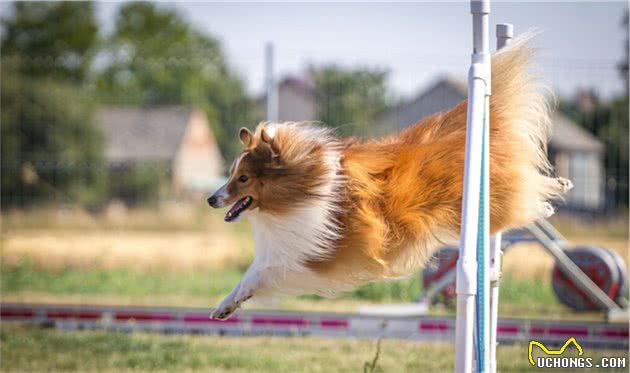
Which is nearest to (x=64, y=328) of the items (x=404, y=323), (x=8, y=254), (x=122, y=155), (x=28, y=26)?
(x=404, y=323)

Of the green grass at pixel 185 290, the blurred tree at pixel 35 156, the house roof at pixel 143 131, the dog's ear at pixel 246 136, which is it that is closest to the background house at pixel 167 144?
the house roof at pixel 143 131

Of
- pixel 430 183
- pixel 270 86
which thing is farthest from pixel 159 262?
pixel 430 183

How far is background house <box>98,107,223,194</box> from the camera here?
16.2 m

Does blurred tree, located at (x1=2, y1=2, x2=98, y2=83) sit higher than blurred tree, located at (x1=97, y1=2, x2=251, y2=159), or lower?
higher

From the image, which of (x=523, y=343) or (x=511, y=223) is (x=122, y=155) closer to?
(x=523, y=343)

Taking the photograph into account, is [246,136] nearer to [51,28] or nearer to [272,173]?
[272,173]

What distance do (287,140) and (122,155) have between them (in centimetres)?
1302

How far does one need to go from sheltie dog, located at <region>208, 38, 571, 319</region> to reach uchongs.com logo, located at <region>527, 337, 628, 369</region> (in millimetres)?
1594

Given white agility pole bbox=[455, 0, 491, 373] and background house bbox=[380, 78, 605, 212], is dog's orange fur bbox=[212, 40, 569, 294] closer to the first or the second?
white agility pole bbox=[455, 0, 491, 373]

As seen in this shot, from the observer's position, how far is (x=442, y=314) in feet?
29.4

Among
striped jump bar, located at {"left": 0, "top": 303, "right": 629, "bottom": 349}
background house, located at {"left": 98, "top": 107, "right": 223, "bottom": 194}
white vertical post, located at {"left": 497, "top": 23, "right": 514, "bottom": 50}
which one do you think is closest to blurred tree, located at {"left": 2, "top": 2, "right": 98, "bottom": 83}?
background house, located at {"left": 98, "top": 107, "right": 223, "bottom": 194}

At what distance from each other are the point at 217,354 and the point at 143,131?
10.7 meters

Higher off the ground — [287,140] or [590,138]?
[287,140]

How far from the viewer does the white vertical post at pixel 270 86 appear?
41.6ft
